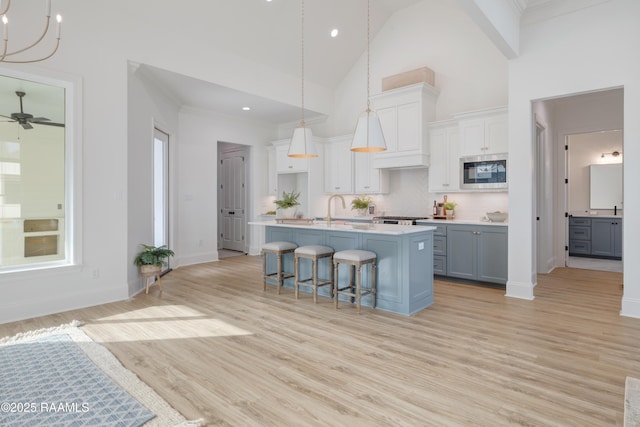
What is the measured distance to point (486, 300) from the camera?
446 cm

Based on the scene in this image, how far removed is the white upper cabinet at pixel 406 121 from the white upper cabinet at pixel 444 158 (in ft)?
0.42

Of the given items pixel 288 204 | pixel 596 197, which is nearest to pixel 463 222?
pixel 288 204

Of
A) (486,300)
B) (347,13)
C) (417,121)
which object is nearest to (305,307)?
(486,300)

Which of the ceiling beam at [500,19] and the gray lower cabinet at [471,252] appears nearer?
the ceiling beam at [500,19]

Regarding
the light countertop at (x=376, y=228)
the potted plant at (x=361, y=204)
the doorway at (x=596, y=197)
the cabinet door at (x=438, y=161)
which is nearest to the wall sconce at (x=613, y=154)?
the doorway at (x=596, y=197)

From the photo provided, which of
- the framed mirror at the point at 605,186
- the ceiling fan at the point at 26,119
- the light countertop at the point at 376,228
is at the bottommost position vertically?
the light countertop at the point at 376,228

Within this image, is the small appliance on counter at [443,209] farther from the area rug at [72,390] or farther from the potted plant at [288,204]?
the area rug at [72,390]

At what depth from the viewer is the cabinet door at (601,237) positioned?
7.45 meters

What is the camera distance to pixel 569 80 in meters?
4.18

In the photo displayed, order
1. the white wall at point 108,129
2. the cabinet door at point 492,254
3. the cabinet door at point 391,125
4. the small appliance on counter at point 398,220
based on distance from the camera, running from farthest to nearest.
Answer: the cabinet door at point 391,125 < the small appliance on counter at point 398,220 < the cabinet door at point 492,254 < the white wall at point 108,129

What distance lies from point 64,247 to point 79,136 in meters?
1.23

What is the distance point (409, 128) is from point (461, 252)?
2129mm

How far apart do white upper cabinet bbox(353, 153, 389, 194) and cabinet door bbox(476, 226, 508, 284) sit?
6.73 feet

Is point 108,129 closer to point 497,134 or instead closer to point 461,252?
point 461,252
